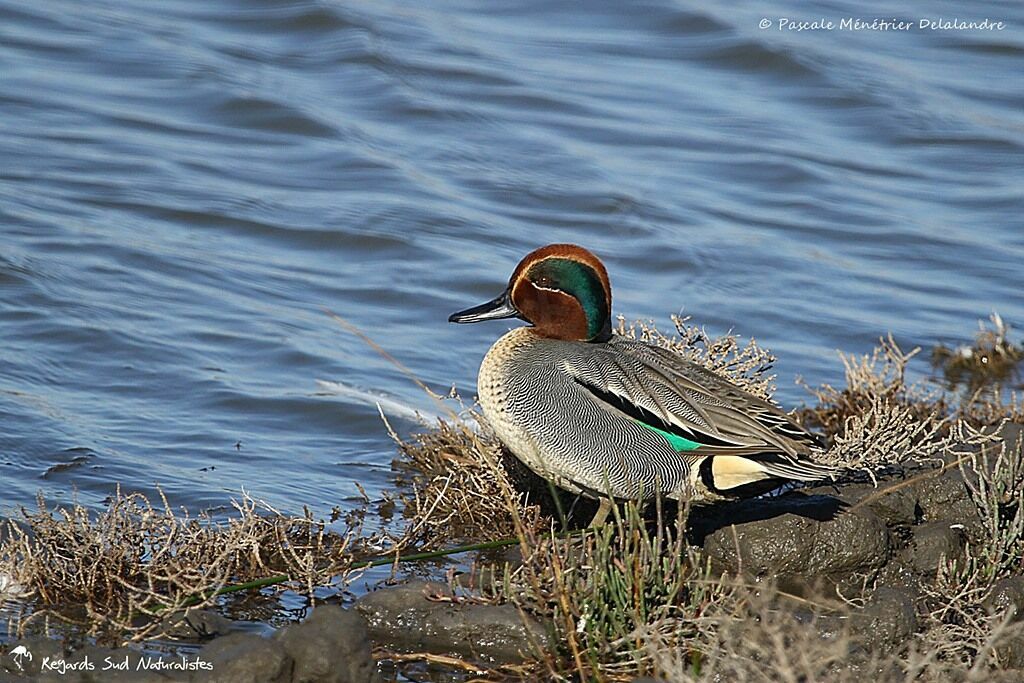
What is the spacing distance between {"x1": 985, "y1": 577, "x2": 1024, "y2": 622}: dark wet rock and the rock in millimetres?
1968

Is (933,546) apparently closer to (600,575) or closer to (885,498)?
(885,498)

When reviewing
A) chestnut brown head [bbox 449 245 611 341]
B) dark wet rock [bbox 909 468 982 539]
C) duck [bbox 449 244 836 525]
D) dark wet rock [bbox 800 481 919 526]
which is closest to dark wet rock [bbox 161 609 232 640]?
duck [bbox 449 244 836 525]

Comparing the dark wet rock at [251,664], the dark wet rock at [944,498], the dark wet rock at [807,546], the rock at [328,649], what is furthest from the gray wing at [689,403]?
the dark wet rock at [251,664]

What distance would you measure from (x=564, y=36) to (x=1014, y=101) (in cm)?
414

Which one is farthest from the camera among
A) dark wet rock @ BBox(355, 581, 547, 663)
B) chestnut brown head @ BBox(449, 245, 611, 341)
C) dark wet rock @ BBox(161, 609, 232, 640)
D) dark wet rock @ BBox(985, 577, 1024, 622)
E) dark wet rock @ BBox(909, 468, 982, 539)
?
dark wet rock @ BBox(909, 468, 982, 539)

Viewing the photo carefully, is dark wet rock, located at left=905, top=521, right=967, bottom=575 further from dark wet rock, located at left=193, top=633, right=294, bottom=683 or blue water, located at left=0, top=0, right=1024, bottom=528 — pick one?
blue water, located at left=0, top=0, right=1024, bottom=528

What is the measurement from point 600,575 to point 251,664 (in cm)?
99

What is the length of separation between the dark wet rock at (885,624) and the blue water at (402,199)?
7.98 ft

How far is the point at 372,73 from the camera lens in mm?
12945

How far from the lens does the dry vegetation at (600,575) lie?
13.4ft

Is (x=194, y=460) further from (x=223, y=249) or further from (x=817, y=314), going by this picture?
(x=817, y=314)

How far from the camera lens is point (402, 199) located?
1056 centimetres

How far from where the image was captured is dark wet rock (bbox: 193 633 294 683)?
3871mm

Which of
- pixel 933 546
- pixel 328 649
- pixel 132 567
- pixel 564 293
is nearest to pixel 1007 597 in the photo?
pixel 933 546
